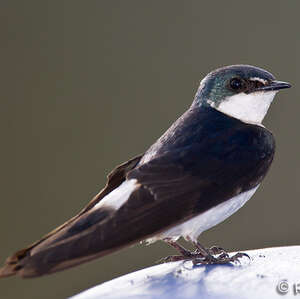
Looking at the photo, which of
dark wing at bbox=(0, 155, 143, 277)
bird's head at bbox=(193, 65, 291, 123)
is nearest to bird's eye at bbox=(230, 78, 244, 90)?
bird's head at bbox=(193, 65, 291, 123)

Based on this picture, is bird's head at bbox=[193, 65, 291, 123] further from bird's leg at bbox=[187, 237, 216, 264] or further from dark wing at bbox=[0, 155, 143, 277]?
→ bird's leg at bbox=[187, 237, 216, 264]

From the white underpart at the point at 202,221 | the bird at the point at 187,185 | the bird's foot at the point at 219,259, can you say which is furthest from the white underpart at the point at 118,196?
the bird's foot at the point at 219,259

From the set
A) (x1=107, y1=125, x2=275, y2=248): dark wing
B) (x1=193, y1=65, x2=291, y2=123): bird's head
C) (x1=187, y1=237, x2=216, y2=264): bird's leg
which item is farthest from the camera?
(x1=193, y1=65, x2=291, y2=123): bird's head

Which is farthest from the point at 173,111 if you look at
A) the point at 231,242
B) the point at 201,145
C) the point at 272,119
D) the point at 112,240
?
the point at 112,240

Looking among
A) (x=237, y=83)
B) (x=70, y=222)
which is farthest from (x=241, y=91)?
(x=70, y=222)

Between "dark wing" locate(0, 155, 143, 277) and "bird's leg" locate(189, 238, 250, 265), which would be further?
"bird's leg" locate(189, 238, 250, 265)

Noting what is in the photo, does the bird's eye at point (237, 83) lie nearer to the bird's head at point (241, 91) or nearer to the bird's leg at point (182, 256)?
the bird's head at point (241, 91)

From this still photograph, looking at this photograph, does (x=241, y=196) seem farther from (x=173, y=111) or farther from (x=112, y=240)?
(x=173, y=111)

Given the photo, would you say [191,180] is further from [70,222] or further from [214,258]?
[70,222]

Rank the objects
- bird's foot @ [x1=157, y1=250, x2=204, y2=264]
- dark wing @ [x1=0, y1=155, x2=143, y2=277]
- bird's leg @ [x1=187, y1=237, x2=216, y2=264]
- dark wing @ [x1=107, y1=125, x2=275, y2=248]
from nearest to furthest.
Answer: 1. dark wing @ [x1=0, y1=155, x2=143, y2=277]
2. dark wing @ [x1=107, y1=125, x2=275, y2=248]
3. bird's leg @ [x1=187, y1=237, x2=216, y2=264]
4. bird's foot @ [x1=157, y1=250, x2=204, y2=264]
